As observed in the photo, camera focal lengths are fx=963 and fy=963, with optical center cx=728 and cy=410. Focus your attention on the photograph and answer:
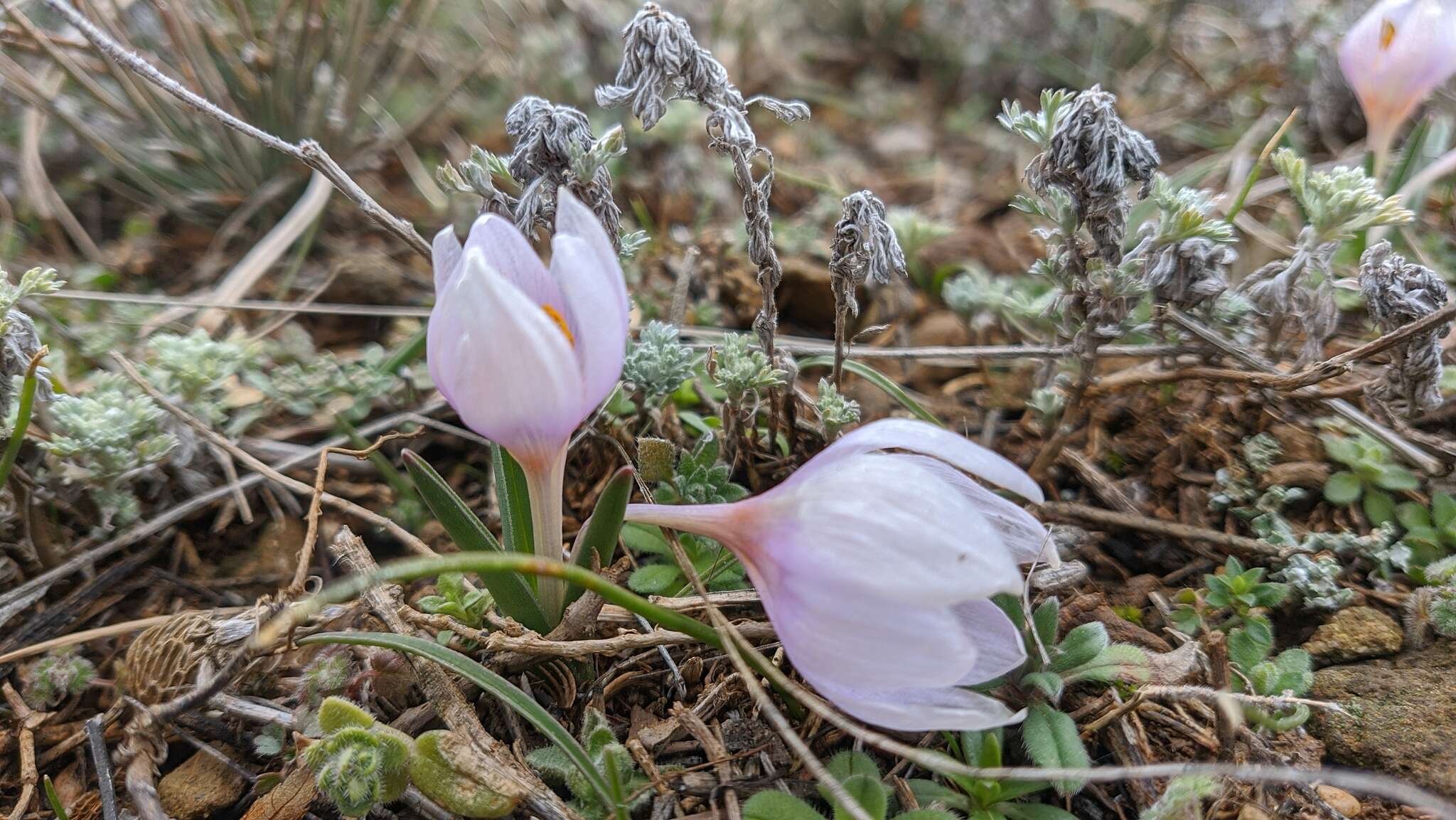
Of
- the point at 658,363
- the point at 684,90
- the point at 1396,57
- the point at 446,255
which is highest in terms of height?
the point at 1396,57

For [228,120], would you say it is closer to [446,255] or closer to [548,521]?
[446,255]

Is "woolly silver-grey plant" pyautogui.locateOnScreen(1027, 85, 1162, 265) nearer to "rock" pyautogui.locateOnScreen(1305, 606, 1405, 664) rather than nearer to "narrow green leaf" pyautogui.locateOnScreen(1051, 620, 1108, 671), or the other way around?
"narrow green leaf" pyautogui.locateOnScreen(1051, 620, 1108, 671)

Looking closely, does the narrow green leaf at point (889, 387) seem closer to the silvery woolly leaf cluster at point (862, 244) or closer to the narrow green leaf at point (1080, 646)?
the silvery woolly leaf cluster at point (862, 244)

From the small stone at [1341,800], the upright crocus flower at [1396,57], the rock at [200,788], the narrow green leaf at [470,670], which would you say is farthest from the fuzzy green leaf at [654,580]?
the upright crocus flower at [1396,57]

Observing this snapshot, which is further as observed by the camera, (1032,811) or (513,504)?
(513,504)

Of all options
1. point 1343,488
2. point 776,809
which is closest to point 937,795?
point 776,809

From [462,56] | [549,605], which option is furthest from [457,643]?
[462,56]

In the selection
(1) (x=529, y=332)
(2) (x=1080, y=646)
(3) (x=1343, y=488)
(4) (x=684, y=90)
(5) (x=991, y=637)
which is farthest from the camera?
(3) (x=1343, y=488)
